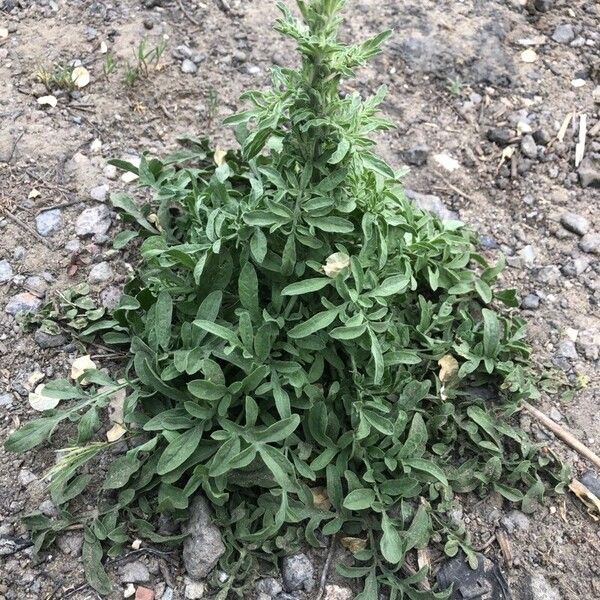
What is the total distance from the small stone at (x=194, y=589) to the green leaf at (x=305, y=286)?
112 cm

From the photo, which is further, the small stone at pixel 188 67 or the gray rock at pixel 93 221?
the small stone at pixel 188 67

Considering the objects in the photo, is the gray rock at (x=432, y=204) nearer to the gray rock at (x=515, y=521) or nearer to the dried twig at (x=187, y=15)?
the gray rock at (x=515, y=521)

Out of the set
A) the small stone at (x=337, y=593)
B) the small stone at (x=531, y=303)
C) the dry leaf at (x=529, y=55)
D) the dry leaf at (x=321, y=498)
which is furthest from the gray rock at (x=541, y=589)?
the dry leaf at (x=529, y=55)

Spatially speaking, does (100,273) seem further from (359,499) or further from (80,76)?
(359,499)

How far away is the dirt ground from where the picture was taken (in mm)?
2963

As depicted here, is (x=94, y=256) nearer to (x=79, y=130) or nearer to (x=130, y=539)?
(x=79, y=130)

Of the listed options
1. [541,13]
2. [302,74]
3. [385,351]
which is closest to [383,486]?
[385,351]

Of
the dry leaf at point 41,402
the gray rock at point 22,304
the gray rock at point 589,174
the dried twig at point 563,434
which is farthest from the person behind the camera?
the gray rock at point 589,174

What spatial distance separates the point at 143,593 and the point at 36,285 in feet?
4.78

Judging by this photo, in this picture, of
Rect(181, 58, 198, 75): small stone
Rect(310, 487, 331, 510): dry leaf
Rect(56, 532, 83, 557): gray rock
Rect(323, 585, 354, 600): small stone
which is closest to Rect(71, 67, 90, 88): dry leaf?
Rect(181, 58, 198, 75): small stone

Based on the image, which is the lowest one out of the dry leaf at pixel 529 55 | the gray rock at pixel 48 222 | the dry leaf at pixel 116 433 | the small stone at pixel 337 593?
the small stone at pixel 337 593

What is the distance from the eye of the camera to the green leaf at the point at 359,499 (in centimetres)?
276

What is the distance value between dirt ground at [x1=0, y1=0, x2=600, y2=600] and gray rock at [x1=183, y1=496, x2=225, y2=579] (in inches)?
3.9

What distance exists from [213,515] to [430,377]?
111cm
